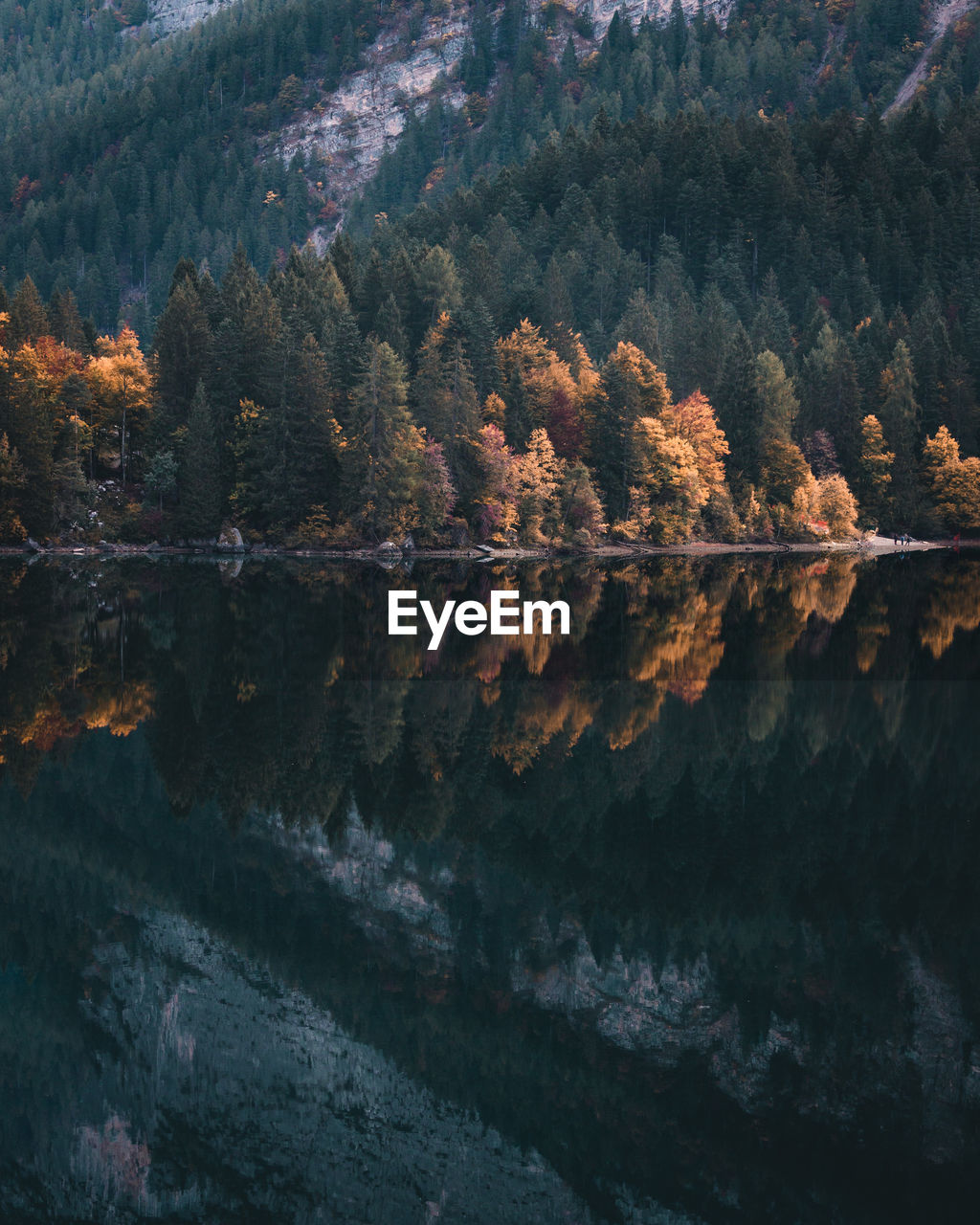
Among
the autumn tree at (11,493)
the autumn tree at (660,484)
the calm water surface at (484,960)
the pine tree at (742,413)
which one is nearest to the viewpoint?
the calm water surface at (484,960)

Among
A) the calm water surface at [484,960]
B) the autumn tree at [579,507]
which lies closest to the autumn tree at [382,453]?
the autumn tree at [579,507]

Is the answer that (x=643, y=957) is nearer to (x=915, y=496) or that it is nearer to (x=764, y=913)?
(x=764, y=913)

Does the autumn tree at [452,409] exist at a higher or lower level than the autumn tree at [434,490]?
higher

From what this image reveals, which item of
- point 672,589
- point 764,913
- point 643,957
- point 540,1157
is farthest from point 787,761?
point 672,589

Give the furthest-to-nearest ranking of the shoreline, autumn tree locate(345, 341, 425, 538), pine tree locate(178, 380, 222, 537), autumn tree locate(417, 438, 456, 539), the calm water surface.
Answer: autumn tree locate(417, 438, 456, 539)
autumn tree locate(345, 341, 425, 538)
pine tree locate(178, 380, 222, 537)
the shoreline
the calm water surface

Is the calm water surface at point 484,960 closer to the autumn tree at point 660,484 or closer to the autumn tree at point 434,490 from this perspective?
the autumn tree at point 434,490

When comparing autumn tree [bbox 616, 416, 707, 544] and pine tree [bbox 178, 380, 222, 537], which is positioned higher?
pine tree [bbox 178, 380, 222, 537]

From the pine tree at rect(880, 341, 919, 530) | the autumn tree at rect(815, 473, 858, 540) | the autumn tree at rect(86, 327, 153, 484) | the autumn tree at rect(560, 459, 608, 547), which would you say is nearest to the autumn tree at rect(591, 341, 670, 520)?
the autumn tree at rect(560, 459, 608, 547)

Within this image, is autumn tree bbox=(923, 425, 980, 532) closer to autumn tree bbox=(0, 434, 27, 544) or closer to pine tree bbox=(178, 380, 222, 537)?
pine tree bbox=(178, 380, 222, 537)
